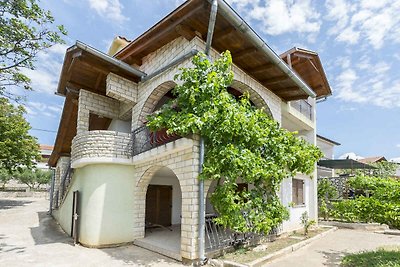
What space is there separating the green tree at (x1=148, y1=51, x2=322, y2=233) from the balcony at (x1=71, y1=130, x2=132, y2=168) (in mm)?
2363

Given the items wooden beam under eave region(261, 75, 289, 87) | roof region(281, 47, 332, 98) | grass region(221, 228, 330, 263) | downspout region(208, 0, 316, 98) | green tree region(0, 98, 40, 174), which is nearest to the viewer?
downspout region(208, 0, 316, 98)

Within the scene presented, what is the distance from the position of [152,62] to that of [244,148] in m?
4.79

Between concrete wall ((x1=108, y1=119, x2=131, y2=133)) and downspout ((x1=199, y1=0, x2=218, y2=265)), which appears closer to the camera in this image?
downspout ((x1=199, y1=0, x2=218, y2=265))

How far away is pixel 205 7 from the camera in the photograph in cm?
673

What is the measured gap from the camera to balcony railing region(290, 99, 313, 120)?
13.3 m

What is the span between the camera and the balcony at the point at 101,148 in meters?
8.66

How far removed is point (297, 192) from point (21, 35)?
12.3 meters

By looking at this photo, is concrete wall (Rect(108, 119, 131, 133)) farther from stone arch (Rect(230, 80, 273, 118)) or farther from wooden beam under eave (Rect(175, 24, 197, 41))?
wooden beam under eave (Rect(175, 24, 197, 41))

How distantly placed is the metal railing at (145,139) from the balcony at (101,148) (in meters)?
0.29

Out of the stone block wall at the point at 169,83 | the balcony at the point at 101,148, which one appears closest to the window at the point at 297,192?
the stone block wall at the point at 169,83

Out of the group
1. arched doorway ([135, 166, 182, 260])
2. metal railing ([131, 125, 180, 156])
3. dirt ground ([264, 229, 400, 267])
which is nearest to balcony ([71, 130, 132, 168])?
metal railing ([131, 125, 180, 156])

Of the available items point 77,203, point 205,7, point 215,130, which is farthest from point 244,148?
point 77,203

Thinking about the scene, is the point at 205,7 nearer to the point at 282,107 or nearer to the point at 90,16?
the point at 90,16

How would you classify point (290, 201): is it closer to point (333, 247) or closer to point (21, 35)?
point (333, 247)
